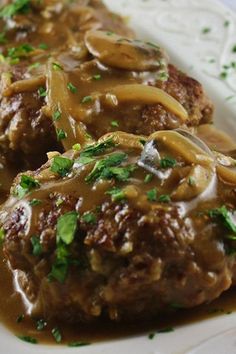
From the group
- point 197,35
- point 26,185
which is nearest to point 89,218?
point 26,185

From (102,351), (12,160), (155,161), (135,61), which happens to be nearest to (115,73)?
(135,61)

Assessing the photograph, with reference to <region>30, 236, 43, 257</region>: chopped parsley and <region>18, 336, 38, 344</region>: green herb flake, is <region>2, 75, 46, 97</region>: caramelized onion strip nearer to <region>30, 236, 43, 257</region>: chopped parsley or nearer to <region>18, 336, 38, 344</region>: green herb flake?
<region>30, 236, 43, 257</region>: chopped parsley

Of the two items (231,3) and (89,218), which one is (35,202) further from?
(231,3)

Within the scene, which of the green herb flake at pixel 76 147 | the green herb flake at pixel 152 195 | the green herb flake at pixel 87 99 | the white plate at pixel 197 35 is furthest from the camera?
the white plate at pixel 197 35

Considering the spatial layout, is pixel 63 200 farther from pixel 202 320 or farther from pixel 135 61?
pixel 135 61

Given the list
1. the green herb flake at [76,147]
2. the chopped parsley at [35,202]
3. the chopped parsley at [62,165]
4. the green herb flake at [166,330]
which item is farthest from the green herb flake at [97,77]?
the green herb flake at [166,330]

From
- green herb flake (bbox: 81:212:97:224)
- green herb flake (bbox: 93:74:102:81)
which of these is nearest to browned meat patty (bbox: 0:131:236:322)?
green herb flake (bbox: 81:212:97:224)

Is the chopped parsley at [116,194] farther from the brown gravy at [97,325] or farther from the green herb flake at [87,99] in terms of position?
the green herb flake at [87,99]
